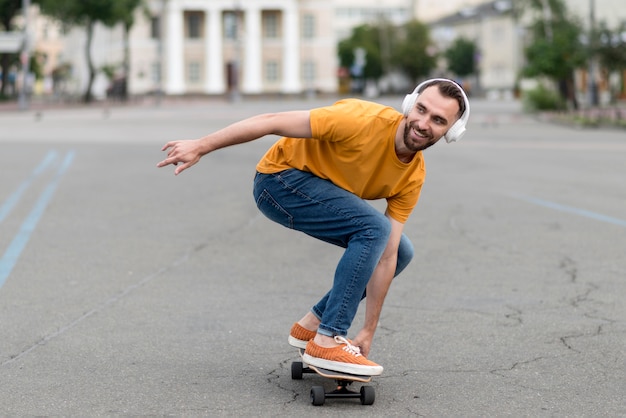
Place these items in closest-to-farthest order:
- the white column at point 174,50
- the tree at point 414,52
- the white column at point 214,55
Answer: the white column at point 174,50 → the white column at point 214,55 → the tree at point 414,52

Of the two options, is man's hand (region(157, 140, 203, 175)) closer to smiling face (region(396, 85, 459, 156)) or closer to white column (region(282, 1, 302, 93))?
smiling face (region(396, 85, 459, 156))

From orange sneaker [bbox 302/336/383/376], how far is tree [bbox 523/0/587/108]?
38.1 metres

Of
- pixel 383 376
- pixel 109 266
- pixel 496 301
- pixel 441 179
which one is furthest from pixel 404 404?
pixel 441 179

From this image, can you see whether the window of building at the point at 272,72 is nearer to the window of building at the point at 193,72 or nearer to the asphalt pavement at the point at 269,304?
the window of building at the point at 193,72

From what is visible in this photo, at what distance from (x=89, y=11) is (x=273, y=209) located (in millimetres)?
69462

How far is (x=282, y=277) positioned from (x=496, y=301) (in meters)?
1.67

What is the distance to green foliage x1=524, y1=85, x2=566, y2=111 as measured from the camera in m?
46.2

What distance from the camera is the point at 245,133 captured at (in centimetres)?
486

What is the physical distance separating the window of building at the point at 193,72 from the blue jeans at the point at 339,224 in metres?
103

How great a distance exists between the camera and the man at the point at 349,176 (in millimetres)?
4871

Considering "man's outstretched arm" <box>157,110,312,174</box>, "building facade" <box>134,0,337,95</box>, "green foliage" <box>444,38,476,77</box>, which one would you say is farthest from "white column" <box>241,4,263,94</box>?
"man's outstretched arm" <box>157,110,312,174</box>

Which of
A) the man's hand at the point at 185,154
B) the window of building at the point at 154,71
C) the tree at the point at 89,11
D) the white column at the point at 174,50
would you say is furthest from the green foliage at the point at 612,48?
the window of building at the point at 154,71

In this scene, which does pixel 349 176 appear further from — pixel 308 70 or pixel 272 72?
pixel 308 70

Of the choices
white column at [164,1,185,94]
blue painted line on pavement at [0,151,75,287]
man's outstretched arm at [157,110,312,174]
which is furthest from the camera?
white column at [164,1,185,94]
